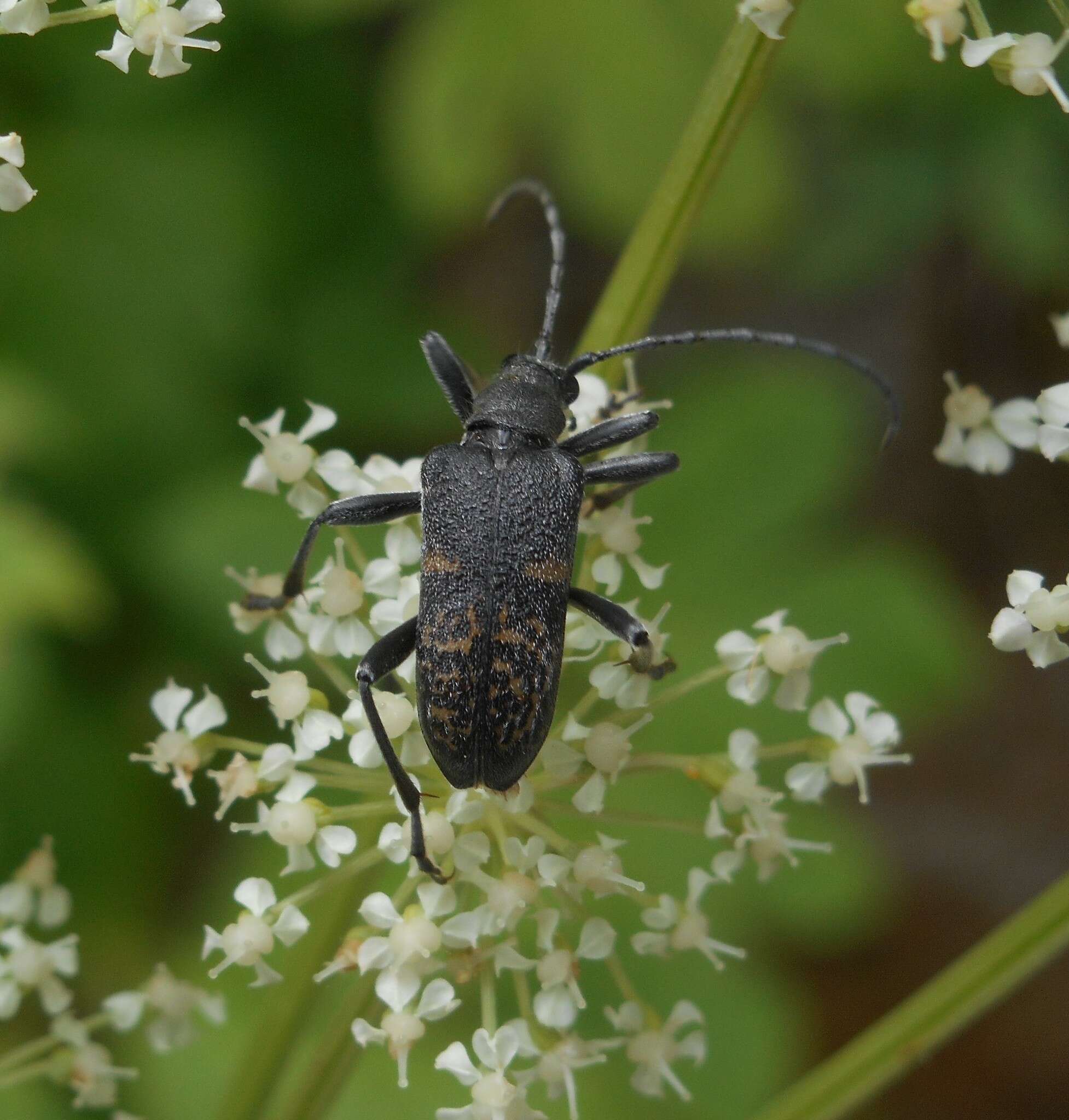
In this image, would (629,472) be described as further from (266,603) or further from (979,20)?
(979,20)

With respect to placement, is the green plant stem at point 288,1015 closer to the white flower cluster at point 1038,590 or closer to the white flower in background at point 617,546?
the white flower in background at point 617,546

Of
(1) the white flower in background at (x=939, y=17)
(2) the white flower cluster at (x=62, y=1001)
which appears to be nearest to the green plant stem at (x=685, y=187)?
(1) the white flower in background at (x=939, y=17)

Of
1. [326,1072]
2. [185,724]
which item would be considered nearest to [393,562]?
[185,724]

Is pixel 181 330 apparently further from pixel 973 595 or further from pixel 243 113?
pixel 973 595

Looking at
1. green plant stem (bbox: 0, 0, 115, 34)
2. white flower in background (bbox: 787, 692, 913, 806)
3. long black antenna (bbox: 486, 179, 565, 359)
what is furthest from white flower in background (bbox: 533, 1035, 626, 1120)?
green plant stem (bbox: 0, 0, 115, 34)

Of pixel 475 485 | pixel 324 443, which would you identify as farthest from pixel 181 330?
pixel 475 485

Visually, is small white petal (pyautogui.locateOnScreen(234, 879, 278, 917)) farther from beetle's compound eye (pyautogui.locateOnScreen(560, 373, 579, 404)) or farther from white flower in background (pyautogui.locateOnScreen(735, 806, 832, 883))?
beetle's compound eye (pyautogui.locateOnScreen(560, 373, 579, 404))
